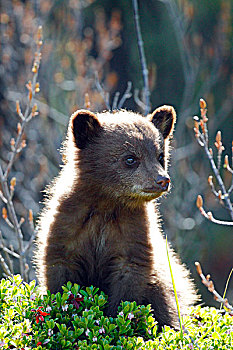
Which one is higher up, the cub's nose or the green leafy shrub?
the cub's nose

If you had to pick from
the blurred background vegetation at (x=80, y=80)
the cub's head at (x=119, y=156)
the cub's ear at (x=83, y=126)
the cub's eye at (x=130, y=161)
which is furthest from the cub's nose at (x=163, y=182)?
the blurred background vegetation at (x=80, y=80)

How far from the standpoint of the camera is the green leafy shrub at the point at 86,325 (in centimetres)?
406

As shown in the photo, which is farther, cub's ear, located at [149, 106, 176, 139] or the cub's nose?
cub's ear, located at [149, 106, 176, 139]

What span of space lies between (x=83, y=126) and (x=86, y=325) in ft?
5.27

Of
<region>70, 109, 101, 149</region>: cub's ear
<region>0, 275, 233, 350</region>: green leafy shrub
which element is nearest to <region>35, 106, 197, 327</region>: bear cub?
<region>70, 109, 101, 149</region>: cub's ear

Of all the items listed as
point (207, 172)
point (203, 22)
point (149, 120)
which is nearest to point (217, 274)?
point (207, 172)

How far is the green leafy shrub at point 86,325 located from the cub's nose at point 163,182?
887 millimetres

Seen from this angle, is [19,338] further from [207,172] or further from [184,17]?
[207,172]

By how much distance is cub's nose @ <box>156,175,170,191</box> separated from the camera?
15.4 feet

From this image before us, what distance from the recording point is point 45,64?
10.5 metres

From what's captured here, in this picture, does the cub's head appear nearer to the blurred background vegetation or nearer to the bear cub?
the bear cub

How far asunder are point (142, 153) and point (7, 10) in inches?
259

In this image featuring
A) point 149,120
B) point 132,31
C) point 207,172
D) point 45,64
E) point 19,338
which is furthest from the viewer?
point 132,31

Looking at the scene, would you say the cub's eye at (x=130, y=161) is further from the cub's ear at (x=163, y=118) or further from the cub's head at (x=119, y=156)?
the cub's ear at (x=163, y=118)
